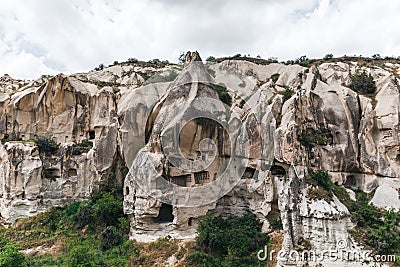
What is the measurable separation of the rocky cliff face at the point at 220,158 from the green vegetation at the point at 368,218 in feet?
2.17

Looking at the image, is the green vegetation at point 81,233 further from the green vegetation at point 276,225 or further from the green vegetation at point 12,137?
the green vegetation at point 276,225

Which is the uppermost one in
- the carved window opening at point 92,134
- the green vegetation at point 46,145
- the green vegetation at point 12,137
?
the carved window opening at point 92,134

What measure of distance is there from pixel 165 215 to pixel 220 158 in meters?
5.38

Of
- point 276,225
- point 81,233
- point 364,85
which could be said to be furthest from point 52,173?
point 364,85

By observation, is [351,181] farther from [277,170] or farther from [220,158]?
[220,158]

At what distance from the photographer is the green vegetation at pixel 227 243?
18.8 metres

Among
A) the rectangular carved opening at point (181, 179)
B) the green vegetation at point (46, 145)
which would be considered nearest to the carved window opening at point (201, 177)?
the rectangular carved opening at point (181, 179)

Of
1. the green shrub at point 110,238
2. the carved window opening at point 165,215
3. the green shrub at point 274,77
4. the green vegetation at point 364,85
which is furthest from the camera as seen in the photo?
the green shrub at point 274,77

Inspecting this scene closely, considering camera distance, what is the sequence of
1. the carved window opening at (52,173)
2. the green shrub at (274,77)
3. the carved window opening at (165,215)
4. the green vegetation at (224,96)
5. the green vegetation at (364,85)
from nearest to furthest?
the carved window opening at (165,215)
the green vegetation at (364,85)
the carved window opening at (52,173)
the green vegetation at (224,96)
the green shrub at (274,77)

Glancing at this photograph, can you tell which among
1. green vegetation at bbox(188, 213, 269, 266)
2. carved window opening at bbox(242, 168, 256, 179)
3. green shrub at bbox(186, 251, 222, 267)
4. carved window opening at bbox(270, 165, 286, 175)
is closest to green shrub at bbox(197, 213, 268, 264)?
green vegetation at bbox(188, 213, 269, 266)

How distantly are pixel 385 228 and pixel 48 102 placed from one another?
84.8 feet

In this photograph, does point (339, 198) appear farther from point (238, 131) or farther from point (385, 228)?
point (238, 131)

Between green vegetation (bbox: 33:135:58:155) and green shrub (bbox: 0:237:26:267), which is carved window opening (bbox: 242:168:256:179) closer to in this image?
green shrub (bbox: 0:237:26:267)

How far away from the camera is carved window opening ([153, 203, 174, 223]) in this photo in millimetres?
22359
